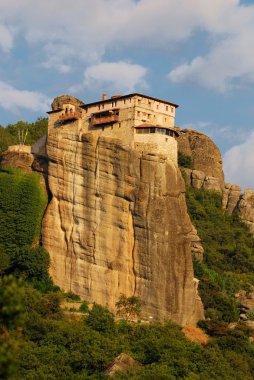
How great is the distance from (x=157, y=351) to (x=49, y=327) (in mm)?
6821

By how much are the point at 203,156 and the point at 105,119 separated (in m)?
27.0

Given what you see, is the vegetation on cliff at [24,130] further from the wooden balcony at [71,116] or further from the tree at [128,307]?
the tree at [128,307]

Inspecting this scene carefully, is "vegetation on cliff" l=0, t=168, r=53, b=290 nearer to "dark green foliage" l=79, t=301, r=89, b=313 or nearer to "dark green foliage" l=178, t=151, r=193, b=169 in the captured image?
"dark green foliage" l=79, t=301, r=89, b=313

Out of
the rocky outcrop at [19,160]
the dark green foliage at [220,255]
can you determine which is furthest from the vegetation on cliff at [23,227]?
the dark green foliage at [220,255]

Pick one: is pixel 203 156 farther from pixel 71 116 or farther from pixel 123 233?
pixel 123 233

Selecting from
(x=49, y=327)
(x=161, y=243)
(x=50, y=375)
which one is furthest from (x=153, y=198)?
(x=50, y=375)

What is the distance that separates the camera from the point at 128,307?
5469 centimetres

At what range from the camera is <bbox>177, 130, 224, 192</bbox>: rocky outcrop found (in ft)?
273

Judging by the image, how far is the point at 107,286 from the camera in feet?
185

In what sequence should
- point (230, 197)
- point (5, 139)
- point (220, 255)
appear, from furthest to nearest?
point (230, 197)
point (5, 139)
point (220, 255)

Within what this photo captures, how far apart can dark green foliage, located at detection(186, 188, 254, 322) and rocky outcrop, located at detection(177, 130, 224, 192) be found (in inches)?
93.6

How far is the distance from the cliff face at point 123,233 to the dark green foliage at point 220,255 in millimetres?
3906

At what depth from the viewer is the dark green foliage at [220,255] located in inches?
2394

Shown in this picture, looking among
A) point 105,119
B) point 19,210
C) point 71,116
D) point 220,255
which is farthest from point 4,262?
point 220,255
